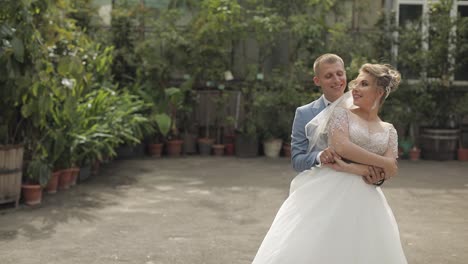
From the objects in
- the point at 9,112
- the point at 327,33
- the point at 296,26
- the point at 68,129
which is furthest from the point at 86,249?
the point at 327,33

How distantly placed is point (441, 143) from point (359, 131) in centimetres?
847

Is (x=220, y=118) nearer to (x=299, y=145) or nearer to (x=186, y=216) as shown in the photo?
(x=186, y=216)

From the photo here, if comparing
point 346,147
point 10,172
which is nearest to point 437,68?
point 10,172

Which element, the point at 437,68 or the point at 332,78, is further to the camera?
the point at 437,68

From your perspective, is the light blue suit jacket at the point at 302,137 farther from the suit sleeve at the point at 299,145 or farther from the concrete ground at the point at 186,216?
the concrete ground at the point at 186,216

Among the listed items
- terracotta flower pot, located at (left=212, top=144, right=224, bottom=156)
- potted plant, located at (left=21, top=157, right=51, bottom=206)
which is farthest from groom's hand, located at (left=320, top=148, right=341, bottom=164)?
terracotta flower pot, located at (left=212, top=144, right=224, bottom=156)

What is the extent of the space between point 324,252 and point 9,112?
5.11 meters

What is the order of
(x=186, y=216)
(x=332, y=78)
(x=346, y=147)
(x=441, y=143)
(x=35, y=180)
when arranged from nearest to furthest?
1. (x=346, y=147)
2. (x=332, y=78)
3. (x=186, y=216)
4. (x=35, y=180)
5. (x=441, y=143)

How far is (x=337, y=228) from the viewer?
3434 mm

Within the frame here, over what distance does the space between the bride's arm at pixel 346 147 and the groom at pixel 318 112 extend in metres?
0.04

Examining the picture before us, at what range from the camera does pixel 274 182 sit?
30.1 ft

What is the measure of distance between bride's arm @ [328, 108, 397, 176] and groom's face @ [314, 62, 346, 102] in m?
0.19

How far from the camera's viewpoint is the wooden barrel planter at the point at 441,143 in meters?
11.4

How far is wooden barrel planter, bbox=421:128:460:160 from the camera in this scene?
11.4m
